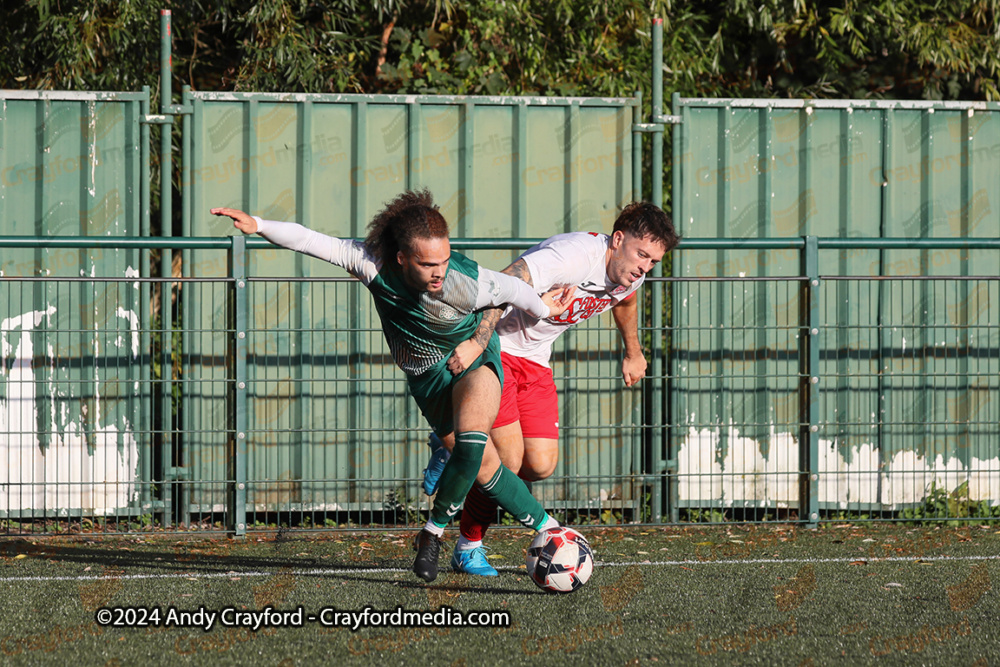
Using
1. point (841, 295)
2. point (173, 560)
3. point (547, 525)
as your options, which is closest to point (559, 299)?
point (547, 525)

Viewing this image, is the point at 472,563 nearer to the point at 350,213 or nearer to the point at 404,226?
the point at 404,226

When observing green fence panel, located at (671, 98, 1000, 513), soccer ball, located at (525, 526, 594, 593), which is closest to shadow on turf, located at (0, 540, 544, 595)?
soccer ball, located at (525, 526, 594, 593)

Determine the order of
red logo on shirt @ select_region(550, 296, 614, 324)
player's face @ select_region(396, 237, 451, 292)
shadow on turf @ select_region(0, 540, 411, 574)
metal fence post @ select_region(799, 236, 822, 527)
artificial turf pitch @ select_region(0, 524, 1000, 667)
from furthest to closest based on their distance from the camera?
metal fence post @ select_region(799, 236, 822, 527), shadow on turf @ select_region(0, 540, 411, 574), red logo on shirt @ select_region(550, 296, 614, 324), player's face @ select_region(396, 237, 451, 292), artificial turf pitch @ select_region(0, 524, 1000, 667)

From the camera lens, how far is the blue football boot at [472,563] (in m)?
5.31

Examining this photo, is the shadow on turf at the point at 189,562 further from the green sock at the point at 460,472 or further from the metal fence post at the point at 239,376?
the green sock at the point at 460,472

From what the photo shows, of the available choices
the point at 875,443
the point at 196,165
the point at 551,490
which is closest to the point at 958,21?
the point at 875,443

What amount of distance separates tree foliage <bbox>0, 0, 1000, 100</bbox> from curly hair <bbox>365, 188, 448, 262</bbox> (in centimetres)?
510

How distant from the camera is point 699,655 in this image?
4.04 metres

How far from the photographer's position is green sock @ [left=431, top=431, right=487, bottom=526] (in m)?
4.66

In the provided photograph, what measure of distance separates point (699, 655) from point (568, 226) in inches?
142

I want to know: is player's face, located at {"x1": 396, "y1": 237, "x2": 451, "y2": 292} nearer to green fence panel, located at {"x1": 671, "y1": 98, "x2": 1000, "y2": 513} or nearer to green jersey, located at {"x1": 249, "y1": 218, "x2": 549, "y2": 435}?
green jersey, located at {"x1": 249, "y1": 218, "x2": 549, "y2": 435}

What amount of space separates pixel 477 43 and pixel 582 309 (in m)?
5.22

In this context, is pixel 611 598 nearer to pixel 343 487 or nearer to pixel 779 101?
pixel 343 487

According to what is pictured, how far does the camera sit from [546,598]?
193 inches
